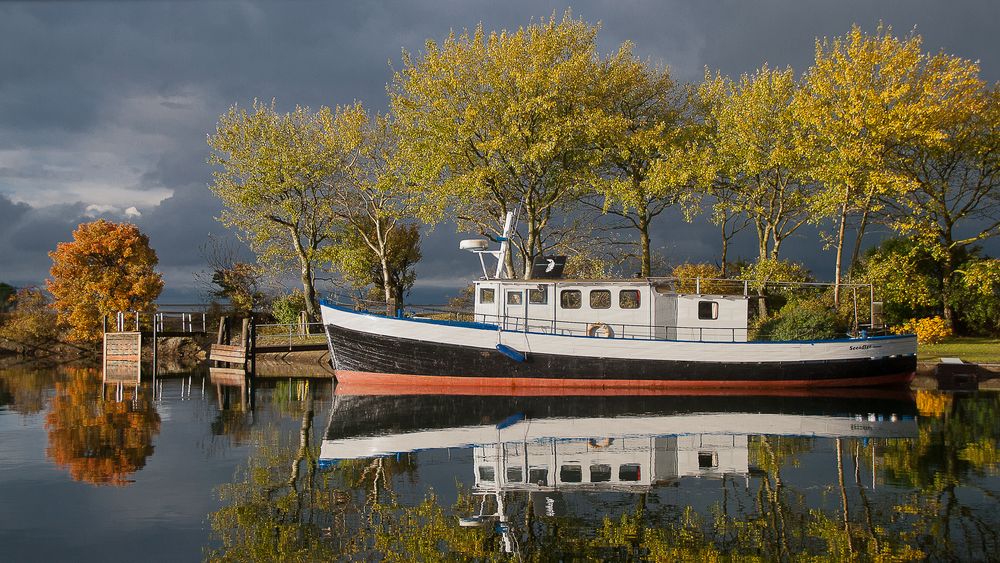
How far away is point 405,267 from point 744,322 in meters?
30.8

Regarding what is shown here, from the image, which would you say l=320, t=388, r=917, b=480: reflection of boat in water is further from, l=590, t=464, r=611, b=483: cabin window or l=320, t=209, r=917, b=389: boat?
l=320, t=209, r=917, b=389: boat

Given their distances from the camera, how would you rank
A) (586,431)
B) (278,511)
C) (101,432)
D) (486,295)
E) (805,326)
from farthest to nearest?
(805,326) → (486,295) → (101,432) → (586,431) → (278,511)

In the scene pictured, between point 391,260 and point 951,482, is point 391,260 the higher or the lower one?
the higher one

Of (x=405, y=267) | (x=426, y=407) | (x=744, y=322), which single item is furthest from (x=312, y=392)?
(x=405, y=267)

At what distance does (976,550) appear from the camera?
8328 millimetres

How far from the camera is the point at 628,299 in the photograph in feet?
84.5

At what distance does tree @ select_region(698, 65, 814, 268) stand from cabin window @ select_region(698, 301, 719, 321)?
403 inches

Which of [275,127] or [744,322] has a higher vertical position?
[275,127]

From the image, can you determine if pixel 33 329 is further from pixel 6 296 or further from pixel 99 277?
pixel 6 296

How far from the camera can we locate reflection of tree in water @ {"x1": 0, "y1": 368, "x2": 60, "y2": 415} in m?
22.0

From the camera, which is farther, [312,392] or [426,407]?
[312,392]

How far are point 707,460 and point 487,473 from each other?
152 inches

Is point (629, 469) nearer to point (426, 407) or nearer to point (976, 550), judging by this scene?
point (976, 550)

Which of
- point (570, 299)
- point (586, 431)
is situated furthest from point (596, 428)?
point (570, 299)
